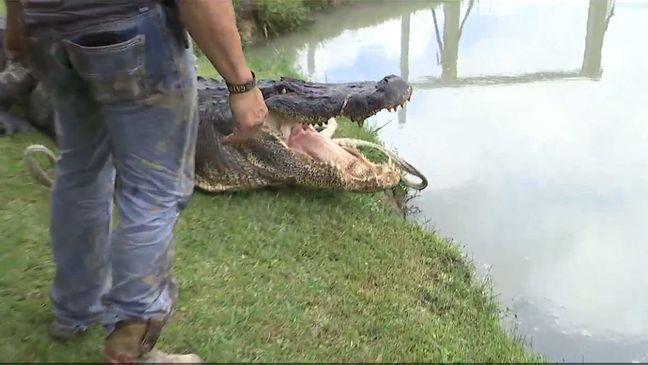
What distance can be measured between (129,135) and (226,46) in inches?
11.5

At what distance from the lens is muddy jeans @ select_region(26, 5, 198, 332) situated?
1.74 m

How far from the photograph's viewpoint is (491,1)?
9.75 m

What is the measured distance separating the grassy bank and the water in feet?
1.28

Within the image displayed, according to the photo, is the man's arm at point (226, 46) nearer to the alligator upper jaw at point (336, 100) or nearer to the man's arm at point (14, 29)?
the man's arm at point (14, 29)

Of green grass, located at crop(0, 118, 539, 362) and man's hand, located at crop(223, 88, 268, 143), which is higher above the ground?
man's hand, located at crop(223, 88, 268, 143)

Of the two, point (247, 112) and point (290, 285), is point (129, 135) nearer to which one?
point (247, 112)

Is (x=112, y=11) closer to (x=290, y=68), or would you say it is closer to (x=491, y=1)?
(x=290, y=68)

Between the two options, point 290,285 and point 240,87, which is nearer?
point 240,87

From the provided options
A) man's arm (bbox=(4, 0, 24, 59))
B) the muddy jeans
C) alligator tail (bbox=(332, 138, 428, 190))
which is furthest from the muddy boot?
alligator tail (bbox=(332, 138, 428, 190))

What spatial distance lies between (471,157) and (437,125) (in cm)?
69

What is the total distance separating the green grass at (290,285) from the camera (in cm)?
243

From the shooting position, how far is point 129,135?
5.96ft

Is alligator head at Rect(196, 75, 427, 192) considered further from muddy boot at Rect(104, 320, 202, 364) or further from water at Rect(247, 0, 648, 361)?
muddy boot at Rect(104, 320, 202, 364)

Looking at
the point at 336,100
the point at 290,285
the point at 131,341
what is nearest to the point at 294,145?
the point at 336,100
